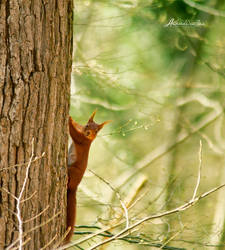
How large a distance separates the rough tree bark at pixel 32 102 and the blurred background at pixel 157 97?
3.70 m

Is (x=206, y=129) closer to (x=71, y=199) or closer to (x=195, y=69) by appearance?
(x=195, y=69)

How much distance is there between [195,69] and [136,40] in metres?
1.05

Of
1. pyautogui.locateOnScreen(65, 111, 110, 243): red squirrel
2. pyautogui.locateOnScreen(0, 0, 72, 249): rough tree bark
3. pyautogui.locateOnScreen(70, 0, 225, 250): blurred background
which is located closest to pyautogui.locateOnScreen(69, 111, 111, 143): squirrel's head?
pyautogui.locateOnScreen(65, 111, 110, 243): red squirrel

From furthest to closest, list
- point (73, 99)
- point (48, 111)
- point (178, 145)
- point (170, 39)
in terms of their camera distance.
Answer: point (178, 145)
point (170, 39)
point (73, 99)
point (48, 111)

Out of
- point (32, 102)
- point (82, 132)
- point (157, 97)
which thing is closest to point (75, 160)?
point (82, 132)

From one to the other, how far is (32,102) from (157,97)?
4823 mm

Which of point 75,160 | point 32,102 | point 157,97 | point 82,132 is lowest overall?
point 157,97

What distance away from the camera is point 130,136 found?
22.6 ft

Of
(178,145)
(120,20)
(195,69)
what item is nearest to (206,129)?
(178,145)

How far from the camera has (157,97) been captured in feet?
21.0

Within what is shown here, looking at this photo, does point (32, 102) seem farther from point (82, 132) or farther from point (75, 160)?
point (82, 132)

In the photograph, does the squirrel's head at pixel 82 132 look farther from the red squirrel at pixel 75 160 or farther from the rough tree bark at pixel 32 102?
the rough tree bark at pixel 32 102

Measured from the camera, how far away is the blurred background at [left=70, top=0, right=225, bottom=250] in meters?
5.85

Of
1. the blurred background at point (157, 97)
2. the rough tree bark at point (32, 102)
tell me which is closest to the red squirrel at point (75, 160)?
the rough tree bark at point (32, 102)
